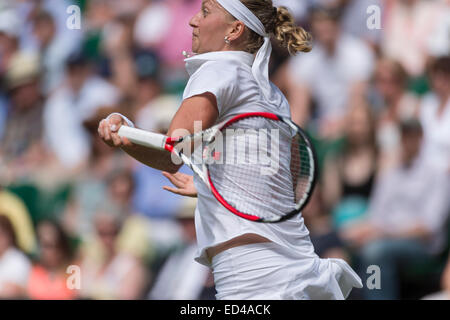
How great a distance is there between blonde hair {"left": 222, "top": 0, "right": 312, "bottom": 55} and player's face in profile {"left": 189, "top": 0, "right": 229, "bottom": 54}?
0.29 ft

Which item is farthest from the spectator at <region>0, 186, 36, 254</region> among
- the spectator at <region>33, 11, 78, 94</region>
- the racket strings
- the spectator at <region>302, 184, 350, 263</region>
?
the racket strings

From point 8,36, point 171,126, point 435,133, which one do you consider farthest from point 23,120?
point 171,126

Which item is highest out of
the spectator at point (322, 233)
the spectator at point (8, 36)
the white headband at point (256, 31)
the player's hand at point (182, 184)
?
the white headband at point (256, 31)

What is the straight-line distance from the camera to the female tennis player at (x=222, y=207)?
Answer: 227cm

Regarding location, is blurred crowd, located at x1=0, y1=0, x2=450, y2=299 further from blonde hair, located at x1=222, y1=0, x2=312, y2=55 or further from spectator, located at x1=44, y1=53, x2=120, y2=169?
blonde hair, located at x1=222, y1=0, x2=312, y2=55

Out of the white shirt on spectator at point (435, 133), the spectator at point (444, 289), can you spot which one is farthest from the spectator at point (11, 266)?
the white shirt on spectator at point (435, 133)

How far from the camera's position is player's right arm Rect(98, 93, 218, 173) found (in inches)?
87.7

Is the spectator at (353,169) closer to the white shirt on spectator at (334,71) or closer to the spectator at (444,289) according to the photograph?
the white shirt on spectator at (334,71)

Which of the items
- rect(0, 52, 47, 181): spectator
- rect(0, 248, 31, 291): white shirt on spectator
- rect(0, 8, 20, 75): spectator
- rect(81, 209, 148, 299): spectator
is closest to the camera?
rect(81, 209, 148, 299): spectator

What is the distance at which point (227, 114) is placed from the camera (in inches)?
91.9

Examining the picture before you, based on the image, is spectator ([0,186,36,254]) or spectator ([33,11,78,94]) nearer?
spectator ([0,186,36,254])

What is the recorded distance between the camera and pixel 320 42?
4.84 m

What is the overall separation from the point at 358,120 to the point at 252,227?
95.2 inches
